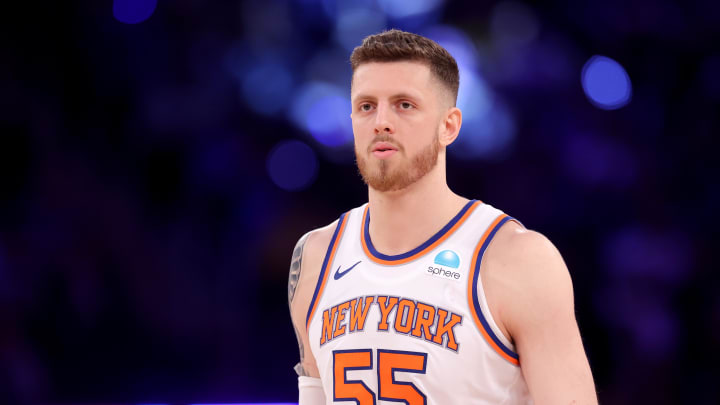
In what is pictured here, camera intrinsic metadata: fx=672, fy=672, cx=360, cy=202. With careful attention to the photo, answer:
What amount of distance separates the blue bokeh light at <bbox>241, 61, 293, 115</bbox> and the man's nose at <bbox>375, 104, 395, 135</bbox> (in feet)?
13.1

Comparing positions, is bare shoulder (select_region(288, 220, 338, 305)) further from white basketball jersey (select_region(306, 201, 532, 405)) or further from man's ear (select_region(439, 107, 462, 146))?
man's ear (select_region(439, 107, 462, 146))

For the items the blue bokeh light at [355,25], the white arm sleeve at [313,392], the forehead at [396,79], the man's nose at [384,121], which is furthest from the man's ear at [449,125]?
the blue bokeh light at [355,25]

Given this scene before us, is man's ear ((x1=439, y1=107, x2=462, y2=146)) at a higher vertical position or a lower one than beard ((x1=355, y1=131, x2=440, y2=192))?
higher

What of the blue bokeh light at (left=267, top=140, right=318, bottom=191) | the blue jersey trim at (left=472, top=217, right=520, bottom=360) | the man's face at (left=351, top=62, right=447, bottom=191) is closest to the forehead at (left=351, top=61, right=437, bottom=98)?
the man's face at (left=351, top=62, right=447, bottom=191)

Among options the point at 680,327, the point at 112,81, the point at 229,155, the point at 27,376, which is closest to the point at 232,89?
the point at 229,155

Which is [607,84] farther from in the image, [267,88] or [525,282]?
[525,282]

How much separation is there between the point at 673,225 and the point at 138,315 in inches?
188

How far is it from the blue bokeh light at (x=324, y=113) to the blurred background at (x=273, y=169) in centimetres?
2

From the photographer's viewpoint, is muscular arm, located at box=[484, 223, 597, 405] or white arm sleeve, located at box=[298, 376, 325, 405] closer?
muscular arm, located at box=[484, 223, 597, 405]

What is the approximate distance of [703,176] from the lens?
6043mm

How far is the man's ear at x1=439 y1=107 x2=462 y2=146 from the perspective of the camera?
2.49 meters

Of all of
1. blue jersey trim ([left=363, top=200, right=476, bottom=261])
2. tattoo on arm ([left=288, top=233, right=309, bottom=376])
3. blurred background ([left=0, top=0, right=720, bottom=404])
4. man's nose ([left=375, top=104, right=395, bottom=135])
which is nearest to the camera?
man's nose ([left=375, top=104, right=395, bottom=135])

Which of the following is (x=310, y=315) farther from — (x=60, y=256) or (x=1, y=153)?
(x=1, y=153)

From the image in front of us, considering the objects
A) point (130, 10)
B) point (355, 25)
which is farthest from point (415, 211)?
point (130, 10)
